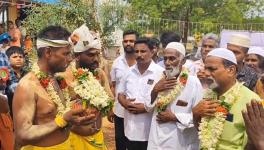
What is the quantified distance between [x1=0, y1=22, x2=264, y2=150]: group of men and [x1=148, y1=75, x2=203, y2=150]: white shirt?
0.04 ft

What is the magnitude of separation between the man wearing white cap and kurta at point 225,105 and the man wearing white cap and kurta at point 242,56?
49.2 inches

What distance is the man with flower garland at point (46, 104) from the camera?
385 cm

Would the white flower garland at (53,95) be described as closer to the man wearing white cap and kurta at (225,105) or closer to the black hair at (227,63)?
the man wearing white cap and kurta at (225,105)

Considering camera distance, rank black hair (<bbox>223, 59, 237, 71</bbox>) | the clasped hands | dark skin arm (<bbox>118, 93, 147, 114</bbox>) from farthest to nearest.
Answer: dark skin arm (<bbox>118, 93, 147, 114</bbox>), black hair (<bbox>223, 59, 237, 71</bbox>), the clasped hands

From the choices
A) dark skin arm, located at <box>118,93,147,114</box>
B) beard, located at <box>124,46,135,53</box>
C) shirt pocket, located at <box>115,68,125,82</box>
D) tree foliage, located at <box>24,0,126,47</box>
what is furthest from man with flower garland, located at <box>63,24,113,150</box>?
tree foliage, located at <box>24,0,126,47</box>

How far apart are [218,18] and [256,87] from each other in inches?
1001

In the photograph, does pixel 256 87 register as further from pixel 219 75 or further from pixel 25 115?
pixel 25 115

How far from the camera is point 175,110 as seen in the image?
17.2 feet

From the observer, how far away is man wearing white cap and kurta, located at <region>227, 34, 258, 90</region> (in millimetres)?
5562

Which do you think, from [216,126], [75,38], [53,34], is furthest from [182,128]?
[53,34]

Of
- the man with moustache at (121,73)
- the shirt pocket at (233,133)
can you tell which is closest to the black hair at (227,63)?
the shirt pocket at (233,133)

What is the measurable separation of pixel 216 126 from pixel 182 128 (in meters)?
Result: 0.96

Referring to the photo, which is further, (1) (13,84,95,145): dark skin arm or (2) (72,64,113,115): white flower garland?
(2) (72,64,113,115): white flower garland

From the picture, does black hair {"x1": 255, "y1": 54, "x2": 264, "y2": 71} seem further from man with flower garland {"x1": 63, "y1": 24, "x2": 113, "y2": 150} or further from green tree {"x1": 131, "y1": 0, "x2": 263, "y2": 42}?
green tree {"x1": 131, "y1": 0, "x2": 263, "y2": 42}
